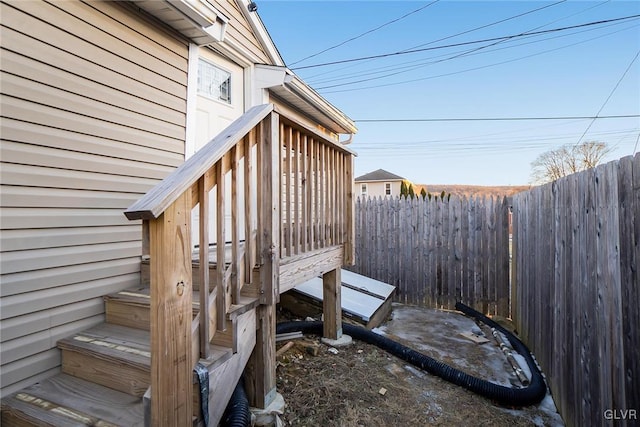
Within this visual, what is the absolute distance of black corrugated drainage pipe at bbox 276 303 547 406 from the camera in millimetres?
2658

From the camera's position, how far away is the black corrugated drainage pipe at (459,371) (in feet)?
8.72

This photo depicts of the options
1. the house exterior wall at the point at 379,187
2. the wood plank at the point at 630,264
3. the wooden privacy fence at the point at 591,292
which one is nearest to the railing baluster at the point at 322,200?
the wooden privacy fence at the point at 591,292

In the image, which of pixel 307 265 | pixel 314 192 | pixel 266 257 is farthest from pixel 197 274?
pixel 314 192

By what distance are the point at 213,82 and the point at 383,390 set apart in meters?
3.59

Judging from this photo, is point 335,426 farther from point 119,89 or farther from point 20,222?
point 119,89

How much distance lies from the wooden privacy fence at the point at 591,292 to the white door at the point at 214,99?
10.3 feet

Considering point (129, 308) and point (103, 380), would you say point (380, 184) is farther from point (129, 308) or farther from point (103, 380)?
Answer: point (103, 380)

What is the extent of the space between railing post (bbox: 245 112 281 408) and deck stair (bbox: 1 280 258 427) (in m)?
0.16

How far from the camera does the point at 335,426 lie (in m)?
2.20

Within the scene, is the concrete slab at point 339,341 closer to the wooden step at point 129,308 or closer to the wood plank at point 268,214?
the wood plank at point 268,214

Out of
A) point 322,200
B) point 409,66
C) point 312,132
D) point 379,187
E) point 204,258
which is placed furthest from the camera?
point 379,187

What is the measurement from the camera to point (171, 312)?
123 cm

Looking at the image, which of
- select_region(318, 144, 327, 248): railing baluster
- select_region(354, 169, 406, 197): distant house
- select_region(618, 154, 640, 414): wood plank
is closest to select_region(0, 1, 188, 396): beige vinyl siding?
select_region(318, 144, 327, 248): railing baluster

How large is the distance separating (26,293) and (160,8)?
227cm
